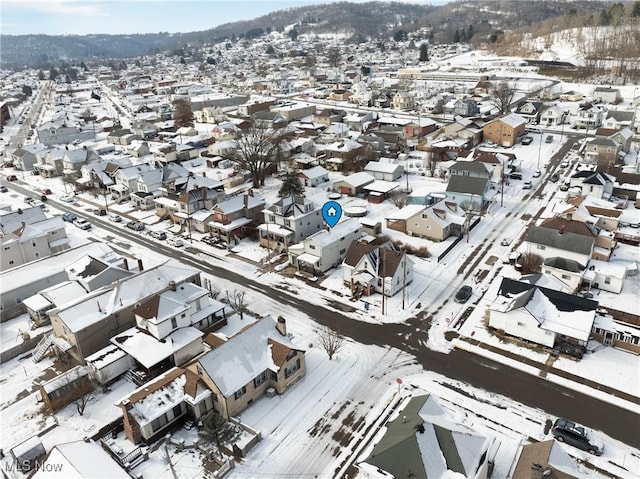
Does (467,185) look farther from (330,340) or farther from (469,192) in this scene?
(330,340)

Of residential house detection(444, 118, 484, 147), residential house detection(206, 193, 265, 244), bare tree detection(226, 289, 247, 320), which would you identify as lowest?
bare tree detection(226, 289, 247, 320)

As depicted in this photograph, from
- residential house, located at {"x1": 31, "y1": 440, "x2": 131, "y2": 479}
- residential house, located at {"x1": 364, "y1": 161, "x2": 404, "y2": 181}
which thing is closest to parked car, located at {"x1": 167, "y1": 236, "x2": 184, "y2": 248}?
residential house, located at {"x1": 31, "y1": 440, "x2": 131, "y2": 479}

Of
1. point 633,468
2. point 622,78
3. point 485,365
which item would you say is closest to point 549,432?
point 633,468

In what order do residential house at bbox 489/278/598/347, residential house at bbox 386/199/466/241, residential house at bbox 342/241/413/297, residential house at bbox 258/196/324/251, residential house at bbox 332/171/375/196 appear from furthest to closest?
residential house at bbox 332/171/375/196 → residential house at bbox 386/199/466/241 → residential house at bbox 258/196/324/251 → residential house at bbox 342/241/413/297 → residential house at bbox 489/278/598/347

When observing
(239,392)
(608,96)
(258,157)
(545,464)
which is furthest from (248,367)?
(608,96)

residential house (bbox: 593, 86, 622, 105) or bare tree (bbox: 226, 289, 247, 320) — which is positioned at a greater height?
residential house (bbox: 593, 86, 622, 105)

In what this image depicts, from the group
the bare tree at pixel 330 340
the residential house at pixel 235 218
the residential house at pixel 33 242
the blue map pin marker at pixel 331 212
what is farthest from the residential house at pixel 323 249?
the residential house at pixel 33 242

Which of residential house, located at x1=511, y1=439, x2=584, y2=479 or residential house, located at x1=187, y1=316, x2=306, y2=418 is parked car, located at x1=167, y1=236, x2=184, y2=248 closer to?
residential house, located at x1=187, y1=316, x2=306, y2=418

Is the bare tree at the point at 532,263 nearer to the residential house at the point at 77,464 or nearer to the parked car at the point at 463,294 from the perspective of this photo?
the parked car at the point at 463,294
